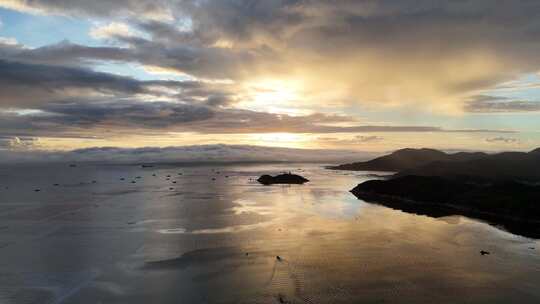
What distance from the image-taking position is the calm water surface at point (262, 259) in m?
28.0

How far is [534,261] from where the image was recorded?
3641cm

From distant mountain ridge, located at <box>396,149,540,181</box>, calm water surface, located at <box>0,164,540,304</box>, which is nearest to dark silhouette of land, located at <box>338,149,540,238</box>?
distant mountain ridge, located at <box>396,149,540,181</box>

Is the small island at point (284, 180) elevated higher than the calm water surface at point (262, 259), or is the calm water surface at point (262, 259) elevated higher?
the small island at point (284, 180)

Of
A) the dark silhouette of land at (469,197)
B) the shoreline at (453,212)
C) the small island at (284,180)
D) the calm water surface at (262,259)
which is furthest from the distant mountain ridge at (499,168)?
the calm water surface at (262,259)

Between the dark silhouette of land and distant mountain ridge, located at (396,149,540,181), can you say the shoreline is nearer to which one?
the dark silhouette of land

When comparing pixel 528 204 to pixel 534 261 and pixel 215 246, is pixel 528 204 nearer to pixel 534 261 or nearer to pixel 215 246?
pixel 534 261

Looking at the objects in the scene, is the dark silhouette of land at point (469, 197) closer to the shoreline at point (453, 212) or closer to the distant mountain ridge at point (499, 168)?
the shoreline at point (453, 212)

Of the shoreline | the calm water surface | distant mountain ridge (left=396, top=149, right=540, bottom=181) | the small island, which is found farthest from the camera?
the small island

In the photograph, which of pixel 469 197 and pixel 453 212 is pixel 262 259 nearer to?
pixel 453 212

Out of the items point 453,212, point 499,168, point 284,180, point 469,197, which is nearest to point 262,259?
point 453,212

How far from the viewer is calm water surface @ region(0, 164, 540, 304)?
28.0 m

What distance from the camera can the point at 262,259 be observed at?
121ft

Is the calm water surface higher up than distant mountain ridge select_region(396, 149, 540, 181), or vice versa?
distant mountain ridge select_region(396, 149, 540, 181)

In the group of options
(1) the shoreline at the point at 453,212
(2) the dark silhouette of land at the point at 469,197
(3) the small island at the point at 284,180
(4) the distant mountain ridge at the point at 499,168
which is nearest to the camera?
(1) the shoreline at the point at 453,212
